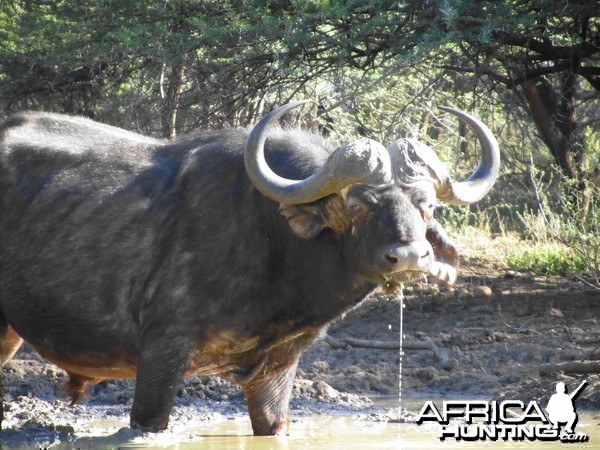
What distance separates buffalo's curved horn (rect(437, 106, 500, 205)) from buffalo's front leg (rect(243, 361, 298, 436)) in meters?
1.46

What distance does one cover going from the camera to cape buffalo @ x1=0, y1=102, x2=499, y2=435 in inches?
234

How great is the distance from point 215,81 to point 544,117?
4383 mm

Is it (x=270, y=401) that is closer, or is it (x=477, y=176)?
(x=477, y=176)

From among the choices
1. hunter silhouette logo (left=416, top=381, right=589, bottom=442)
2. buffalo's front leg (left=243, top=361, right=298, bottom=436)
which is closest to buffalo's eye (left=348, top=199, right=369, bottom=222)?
buffalo's front leg (left=243, top=361, right=298, bottom=436)

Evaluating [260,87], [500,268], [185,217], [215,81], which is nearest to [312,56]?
[260,87]

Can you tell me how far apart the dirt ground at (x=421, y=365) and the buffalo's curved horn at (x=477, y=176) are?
217cm

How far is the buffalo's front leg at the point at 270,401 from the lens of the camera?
272 inches

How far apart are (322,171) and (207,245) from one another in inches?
34.2

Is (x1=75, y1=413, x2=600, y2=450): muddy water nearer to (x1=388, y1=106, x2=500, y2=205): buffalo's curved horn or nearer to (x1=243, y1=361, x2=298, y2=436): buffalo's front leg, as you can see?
(x1=243, y1=361, x2=298, y2=436): buffalo's front leg

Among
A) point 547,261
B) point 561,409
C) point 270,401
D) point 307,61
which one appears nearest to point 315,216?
point 270,401

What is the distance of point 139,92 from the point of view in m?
12.5

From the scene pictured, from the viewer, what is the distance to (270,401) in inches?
274

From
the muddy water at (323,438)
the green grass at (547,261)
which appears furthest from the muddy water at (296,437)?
the green grass at (547,261)

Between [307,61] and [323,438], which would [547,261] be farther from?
[323,438]
